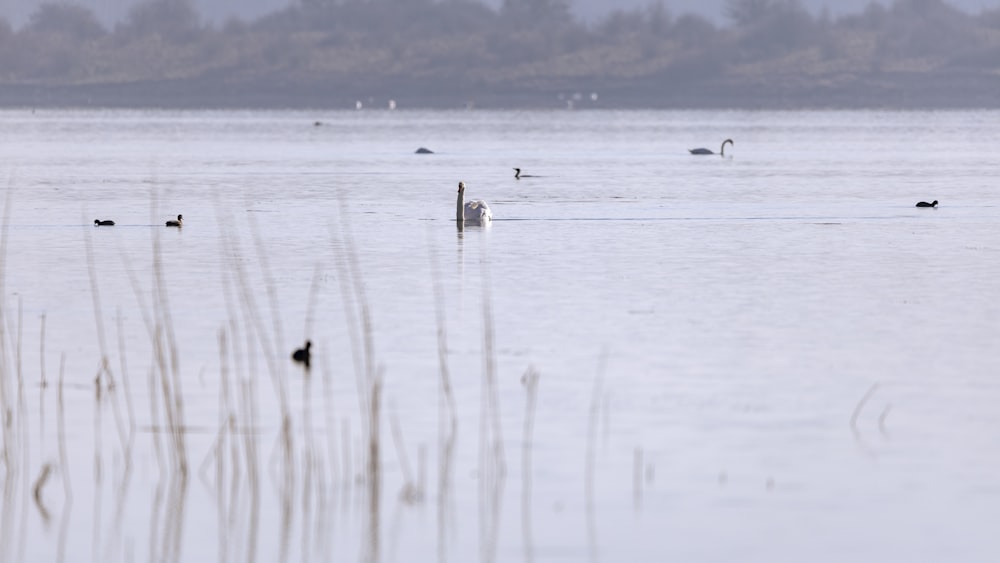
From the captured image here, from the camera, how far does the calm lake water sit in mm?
12359

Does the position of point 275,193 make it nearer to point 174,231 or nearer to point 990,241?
point 174,231

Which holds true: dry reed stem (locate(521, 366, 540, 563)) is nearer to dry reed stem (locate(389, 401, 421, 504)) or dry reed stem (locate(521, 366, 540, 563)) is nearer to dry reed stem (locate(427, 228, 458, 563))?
dry reed stem (locate(427, 228, 458, 563))

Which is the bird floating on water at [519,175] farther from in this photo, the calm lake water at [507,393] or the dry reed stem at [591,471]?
the dry reed stem at [591,471]

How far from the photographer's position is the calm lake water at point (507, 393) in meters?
12.4

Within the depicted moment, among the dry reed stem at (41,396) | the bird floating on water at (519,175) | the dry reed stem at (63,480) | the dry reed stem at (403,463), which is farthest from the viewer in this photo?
the bird floating on water at (519,175)

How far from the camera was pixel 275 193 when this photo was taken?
48.5 meters

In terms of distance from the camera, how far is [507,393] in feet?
54.5

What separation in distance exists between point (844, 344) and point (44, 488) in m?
9.12

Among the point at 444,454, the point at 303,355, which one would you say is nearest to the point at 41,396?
the point at 303,355

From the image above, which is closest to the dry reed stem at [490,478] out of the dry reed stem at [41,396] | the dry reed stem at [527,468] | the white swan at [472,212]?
the dry reed stem at [527,468]

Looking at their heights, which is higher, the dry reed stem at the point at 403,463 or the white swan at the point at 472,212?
the dry reed stem at the point at 403,463

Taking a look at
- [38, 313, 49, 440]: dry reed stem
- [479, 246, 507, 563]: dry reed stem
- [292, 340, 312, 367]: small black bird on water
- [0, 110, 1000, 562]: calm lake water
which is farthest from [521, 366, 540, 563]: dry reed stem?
[38, 313, 49, 440]: dry reed stem

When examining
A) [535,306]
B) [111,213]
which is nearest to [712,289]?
[535,306]

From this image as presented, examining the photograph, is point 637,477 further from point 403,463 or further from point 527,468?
point 403,463
